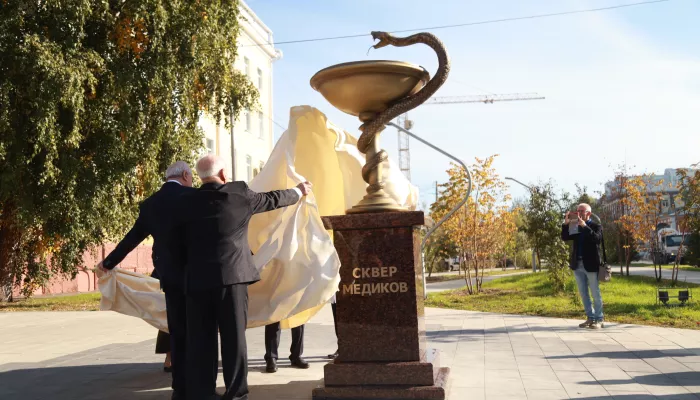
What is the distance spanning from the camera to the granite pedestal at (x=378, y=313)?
18.7ft

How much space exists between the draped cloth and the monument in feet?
0.79

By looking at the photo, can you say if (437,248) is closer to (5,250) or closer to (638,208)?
(638,208)

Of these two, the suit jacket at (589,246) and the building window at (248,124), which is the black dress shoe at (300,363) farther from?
the building window at (248,124)

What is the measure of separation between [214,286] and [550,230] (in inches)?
598

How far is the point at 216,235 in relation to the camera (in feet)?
17.2

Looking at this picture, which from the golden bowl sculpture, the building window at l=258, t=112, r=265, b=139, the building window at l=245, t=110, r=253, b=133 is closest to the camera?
the golden bowl sculpture

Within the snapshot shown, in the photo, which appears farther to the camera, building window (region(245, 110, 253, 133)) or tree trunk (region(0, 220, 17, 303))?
building window (region(245, 110, 253, 133))

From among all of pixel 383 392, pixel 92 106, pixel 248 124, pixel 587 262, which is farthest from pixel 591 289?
pixel 248 124

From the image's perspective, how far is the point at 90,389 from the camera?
6477 millimetres

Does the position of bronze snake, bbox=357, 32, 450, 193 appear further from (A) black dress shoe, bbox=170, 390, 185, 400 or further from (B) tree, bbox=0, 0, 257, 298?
(B) tree, bbox=0, 0, 257, 298

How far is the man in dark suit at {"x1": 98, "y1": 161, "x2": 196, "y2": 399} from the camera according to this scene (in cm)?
548

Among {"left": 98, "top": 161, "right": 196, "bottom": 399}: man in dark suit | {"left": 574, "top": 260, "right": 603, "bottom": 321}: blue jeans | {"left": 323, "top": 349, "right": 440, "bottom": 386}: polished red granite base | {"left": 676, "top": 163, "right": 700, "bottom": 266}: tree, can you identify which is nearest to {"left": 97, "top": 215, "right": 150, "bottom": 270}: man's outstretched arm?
{"left": 98, "top": 161, "right": 196, "bottom": 399}: man in dark suit

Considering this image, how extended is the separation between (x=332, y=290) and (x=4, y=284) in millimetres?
16949

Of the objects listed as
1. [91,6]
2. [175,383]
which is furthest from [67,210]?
[175,383]
